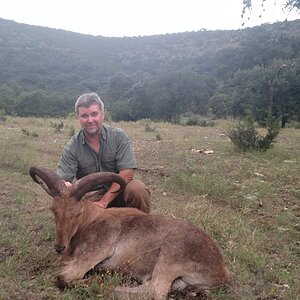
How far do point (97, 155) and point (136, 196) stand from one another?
2.33 ft

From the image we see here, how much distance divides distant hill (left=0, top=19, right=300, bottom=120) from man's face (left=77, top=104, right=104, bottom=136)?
2365 centimetres

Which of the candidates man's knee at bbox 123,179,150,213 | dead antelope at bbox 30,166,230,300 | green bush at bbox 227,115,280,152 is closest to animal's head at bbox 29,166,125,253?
dead antelope at bbox 30,166,230,300

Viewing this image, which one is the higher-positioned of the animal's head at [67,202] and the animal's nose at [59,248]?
the animal's head at [67,202]

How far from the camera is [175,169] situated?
31.3 feet

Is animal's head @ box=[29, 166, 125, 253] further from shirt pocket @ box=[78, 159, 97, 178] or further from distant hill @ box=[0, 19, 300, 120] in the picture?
distant hill @ box=[0, 19, 300, 120]

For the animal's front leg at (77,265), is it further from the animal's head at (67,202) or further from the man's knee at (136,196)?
the man's knee at (136,196)

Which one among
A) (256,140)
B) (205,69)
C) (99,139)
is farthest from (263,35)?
(99,139)

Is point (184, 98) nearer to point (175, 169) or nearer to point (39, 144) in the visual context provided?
point (39, 144)

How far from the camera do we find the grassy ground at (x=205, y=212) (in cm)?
397

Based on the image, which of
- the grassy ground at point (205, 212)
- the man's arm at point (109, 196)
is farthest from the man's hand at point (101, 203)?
the grassy ground at point (205, 212)

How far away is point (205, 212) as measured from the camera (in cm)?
576

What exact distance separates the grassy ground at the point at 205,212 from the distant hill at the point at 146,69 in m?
18.5

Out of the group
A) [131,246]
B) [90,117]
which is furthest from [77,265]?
[90,117]

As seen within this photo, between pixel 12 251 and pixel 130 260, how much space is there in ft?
4.69
